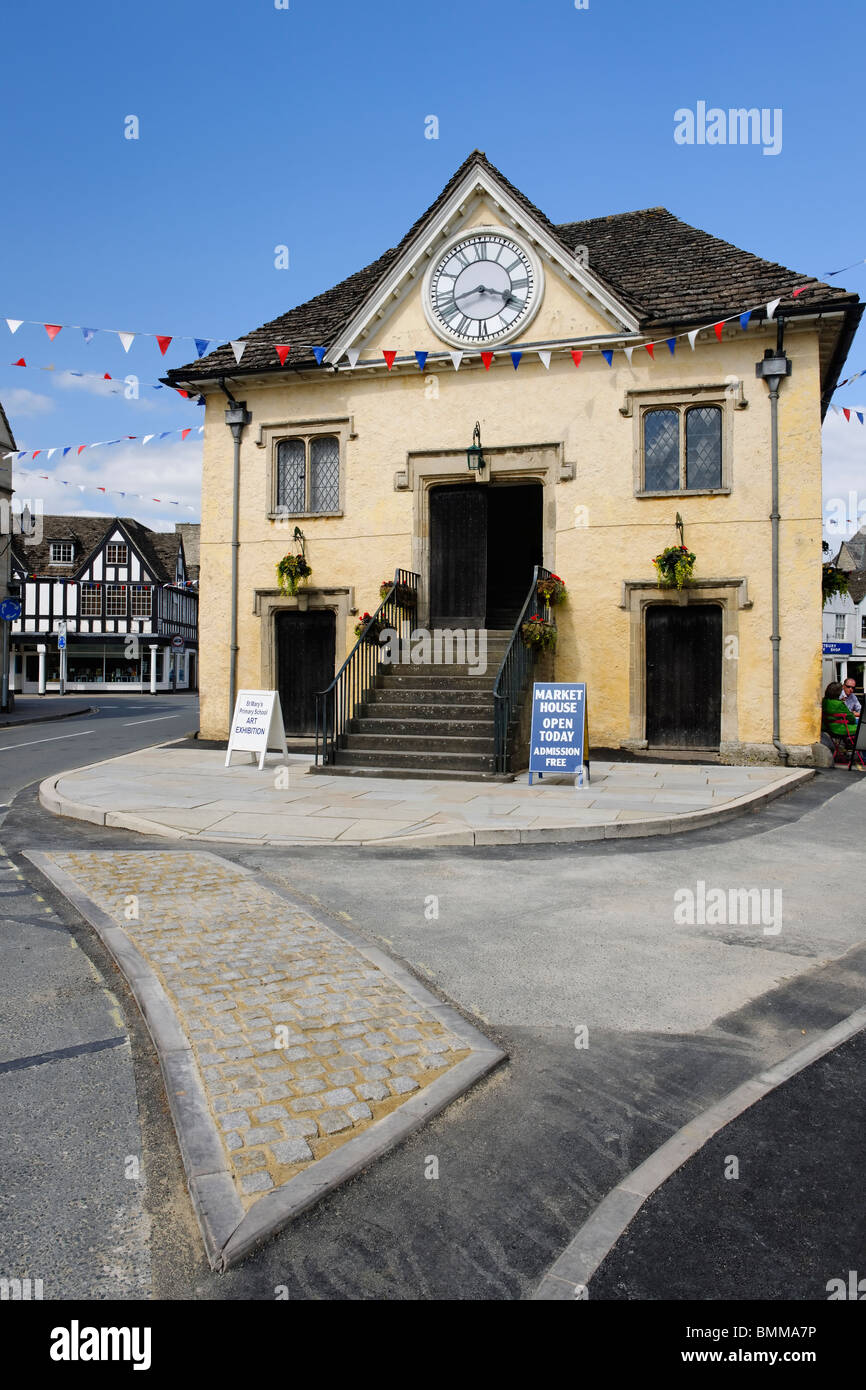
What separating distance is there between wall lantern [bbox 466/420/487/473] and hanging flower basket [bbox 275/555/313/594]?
11.9 feet

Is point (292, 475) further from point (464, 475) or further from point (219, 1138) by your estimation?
point (219, 1138)

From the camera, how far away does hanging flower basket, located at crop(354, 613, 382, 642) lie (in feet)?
49.3

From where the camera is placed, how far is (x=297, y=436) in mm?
17531

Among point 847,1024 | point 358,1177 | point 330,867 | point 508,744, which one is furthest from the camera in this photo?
point 508,744

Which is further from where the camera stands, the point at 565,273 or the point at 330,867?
the point at 565,273

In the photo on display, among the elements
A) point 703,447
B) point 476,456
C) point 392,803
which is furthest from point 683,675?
point 392,803

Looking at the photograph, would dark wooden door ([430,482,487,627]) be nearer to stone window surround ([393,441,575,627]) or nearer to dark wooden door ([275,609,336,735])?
stone window surround ([393,441,575,627])

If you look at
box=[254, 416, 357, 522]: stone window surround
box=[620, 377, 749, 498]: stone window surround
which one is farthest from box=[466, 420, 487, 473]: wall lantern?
box=[620, 377, 749, 498]: stone window surround

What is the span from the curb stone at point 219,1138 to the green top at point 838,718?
12828mm

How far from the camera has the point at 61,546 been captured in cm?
5366

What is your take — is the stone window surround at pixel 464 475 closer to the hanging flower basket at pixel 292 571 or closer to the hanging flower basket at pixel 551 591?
the hanging flower basket at pixel 551 591
